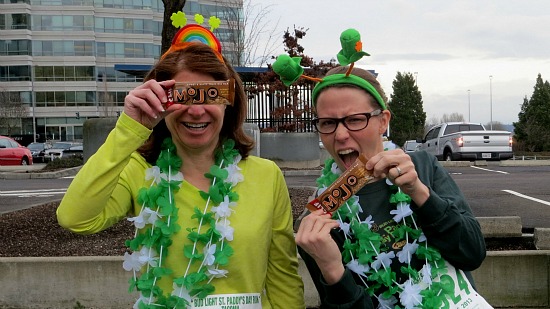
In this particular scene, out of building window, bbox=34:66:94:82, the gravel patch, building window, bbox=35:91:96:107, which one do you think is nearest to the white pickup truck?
the gravel patch

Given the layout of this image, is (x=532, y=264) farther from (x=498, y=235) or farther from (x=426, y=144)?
(x=426, y=144)

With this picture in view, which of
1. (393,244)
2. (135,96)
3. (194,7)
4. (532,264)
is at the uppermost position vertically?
(194,7)

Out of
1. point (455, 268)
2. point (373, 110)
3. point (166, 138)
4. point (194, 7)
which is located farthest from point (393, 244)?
point (194, 7)

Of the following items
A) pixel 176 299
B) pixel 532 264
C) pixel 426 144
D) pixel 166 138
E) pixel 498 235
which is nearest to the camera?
pixel 176 299

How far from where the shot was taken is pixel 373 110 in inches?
94.7

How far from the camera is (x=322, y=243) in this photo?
2.10m

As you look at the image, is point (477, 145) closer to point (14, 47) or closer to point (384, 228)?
point (384, 228)

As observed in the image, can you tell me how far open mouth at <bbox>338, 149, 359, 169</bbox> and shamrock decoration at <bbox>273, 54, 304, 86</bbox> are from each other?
435 mm

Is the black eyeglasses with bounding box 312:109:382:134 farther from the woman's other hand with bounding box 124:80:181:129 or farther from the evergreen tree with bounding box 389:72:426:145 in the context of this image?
the evergreen tree with bounding box 389:72:426:145

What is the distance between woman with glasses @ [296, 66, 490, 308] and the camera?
2.23 m

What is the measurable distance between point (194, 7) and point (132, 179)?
66235 millimetres

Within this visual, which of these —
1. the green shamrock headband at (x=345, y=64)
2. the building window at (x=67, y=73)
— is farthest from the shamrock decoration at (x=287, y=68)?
the building window at (x=67, y=73)

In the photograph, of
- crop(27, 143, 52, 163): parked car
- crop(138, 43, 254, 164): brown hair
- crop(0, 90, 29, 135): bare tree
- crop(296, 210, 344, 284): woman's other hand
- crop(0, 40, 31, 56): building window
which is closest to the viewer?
crop(296, 210, 344, 284): woman's other hand

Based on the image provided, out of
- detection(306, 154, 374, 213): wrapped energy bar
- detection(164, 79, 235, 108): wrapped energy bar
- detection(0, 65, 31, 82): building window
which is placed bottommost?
detection(306, 154, 374, 213): wrapped energy bar
